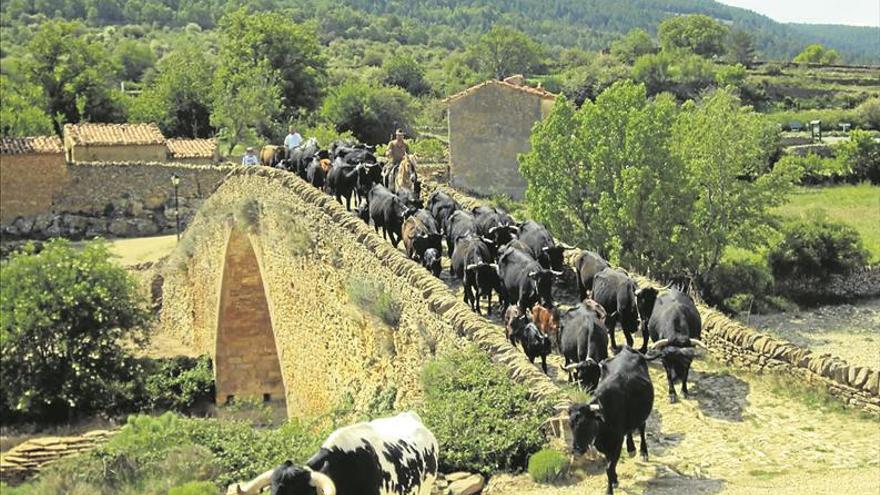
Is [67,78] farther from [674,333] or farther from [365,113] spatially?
[674,333]

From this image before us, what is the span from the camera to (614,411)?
34.0 ft

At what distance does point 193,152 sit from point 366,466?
45386 mm

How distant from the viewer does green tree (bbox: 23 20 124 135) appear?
58.8m

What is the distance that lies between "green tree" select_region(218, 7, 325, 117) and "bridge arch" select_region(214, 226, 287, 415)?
96.8ft

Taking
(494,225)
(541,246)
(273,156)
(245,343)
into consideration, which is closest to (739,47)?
(245,343)

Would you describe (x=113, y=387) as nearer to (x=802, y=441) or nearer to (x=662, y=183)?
(x=662, y=183)

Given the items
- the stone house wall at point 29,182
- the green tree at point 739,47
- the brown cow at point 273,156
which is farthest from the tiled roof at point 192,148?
the green tree at point 739,47

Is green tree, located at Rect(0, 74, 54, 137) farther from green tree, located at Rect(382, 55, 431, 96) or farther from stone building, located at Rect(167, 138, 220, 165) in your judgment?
green tree, located at Rect(382, 55, 431, 96)

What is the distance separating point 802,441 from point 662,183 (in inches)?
714

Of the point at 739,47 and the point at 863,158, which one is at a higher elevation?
the point at 739,47

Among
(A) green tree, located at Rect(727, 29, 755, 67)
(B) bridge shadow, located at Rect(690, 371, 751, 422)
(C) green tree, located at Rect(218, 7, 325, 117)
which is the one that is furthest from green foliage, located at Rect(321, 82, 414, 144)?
(A) green tree, located at Rect(727, 29, 755, 67)

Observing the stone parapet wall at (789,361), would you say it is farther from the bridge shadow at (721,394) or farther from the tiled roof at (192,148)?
the tiled roof at (192,148)

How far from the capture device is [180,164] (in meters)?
50.2

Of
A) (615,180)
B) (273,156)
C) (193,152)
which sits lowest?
(193,152)
